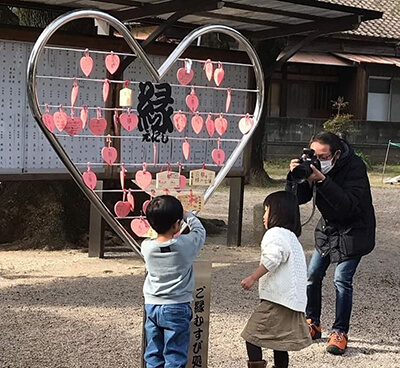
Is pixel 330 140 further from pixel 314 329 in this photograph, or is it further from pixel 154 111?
pixel 314 329

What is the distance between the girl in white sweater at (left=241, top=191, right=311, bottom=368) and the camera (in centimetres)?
431

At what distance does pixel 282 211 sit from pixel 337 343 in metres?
1.57

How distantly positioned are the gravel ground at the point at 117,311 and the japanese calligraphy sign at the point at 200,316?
73 cm

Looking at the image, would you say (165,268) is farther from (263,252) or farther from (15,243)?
(15,243)

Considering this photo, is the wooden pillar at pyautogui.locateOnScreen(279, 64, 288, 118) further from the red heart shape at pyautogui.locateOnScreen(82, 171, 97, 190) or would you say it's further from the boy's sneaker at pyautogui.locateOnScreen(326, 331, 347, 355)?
the red heart shape at pyautogui.locateOnScreen(82, 171, 97, 190)

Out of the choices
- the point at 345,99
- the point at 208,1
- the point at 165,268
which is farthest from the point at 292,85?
the point at 165,268

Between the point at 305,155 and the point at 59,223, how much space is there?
16.4 ft

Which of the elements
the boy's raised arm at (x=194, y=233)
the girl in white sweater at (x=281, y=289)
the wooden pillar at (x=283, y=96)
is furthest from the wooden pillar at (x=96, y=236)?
the wooden pillar at (x=283, y=96)

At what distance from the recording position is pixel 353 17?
8.61 metres

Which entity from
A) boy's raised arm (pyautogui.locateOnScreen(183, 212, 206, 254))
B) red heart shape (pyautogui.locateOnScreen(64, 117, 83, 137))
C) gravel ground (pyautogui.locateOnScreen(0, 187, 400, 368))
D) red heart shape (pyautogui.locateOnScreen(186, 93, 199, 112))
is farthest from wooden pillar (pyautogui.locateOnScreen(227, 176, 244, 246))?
boy's raised arm (pyautogui.locateOnScreen(183, 212, 206, 254))

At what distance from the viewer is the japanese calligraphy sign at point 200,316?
435 centimetres

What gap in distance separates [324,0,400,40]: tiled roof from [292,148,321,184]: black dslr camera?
17.5 meters

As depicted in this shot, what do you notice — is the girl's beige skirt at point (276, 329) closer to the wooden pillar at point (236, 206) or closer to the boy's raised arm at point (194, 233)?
the boy's raised arm at point (194, 233)

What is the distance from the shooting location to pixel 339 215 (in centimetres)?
531
